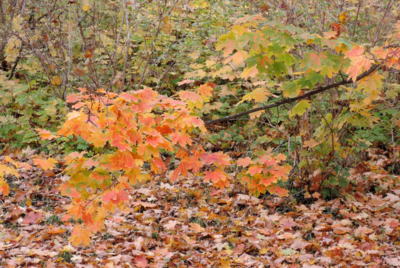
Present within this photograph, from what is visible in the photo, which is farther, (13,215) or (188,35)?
(188,35)

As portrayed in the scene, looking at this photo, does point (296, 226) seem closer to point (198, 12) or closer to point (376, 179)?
point (376, 179)

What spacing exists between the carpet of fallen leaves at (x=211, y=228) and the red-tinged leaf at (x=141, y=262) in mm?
17

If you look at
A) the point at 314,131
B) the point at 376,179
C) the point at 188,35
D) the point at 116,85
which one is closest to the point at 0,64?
the point at 116,85

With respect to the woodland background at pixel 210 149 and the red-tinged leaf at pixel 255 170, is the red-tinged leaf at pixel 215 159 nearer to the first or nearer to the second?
the woodland background at pixel 210 149

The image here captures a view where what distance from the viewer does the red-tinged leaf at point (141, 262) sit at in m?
4.78

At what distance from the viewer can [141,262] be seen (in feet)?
15.8

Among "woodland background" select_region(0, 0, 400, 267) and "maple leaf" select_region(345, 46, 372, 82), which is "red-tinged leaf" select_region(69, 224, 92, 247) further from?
"maple leaf" select_region(345, 46, 372, 82)

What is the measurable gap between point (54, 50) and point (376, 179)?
5163 mm

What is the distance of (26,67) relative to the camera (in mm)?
8992

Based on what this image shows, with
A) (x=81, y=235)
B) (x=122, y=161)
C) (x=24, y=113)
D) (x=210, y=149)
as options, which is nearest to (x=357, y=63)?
(x=122, y=161)

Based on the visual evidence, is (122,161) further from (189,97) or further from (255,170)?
(255,170)

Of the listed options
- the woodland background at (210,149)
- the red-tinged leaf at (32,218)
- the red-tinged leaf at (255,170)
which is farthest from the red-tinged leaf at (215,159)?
the red-tinged leaf at (32,218)

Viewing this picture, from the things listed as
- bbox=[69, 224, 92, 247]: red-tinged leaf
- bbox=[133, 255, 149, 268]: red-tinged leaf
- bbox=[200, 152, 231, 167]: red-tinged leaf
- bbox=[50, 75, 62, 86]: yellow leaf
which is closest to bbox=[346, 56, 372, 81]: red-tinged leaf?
bbox=[200, 152, 231, 167]: red-tinged leaf

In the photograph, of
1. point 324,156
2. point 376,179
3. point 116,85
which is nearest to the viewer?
point 324,156
